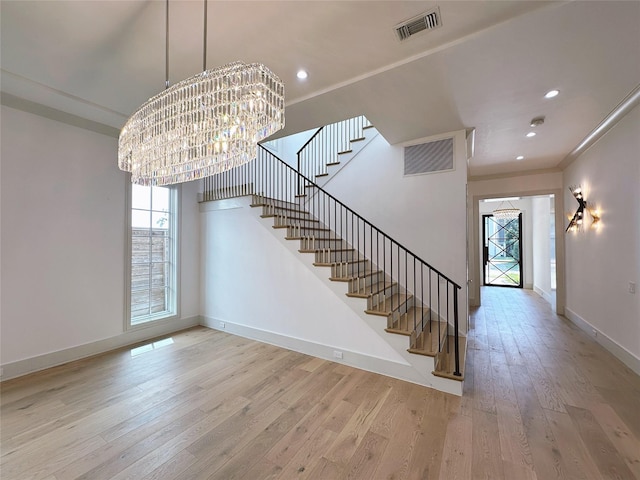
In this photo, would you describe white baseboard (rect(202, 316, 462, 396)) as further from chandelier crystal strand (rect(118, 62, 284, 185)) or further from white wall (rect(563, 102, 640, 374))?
chandelier crystal strand (rect(118, 62, 284, 185))

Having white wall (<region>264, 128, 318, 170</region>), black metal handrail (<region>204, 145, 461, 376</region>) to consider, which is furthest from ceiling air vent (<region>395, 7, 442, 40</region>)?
white wall (<region>264, 128, 318, 170</region>)

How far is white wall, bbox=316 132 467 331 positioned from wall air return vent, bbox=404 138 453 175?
0.24ft

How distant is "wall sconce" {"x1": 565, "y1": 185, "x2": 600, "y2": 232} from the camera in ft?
13.1

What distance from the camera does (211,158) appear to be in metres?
1.91

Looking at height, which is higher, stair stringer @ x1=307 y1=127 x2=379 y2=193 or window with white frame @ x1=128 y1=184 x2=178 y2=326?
stair stringer @ x1=307 y1=127 x2=379 y2=193

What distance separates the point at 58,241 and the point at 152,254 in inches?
46.7

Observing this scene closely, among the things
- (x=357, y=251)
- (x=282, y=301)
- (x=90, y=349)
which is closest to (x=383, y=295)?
(x=357, y=251)

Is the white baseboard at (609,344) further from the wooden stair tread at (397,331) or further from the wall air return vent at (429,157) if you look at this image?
the wall air return vent at (429,157)

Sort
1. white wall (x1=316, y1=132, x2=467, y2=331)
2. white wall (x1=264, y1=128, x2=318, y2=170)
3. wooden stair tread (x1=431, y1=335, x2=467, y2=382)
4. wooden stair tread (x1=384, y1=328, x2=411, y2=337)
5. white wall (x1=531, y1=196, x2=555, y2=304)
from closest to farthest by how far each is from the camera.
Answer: wooden stair tread (x1=431, y1=335, x2=467, y2=382) → wooden stair tread (x1=384, y1=328, x2=411, y2=337) → white wall (x1=316, y1=132, x2=467, y2=331) → white wall (x1=264, y1=128, x2=318, y2=170) → white wall (x1=531, y1=196, x2=555, y2=304)

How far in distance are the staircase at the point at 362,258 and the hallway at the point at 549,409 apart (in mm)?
379

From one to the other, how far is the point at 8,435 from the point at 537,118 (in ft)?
A: 20.7

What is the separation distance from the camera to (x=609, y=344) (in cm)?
356

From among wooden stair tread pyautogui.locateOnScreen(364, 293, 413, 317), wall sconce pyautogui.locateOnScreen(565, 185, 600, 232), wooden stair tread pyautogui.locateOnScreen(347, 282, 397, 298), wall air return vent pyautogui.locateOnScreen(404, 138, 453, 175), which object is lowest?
wooden stair tread pyautogui.locateOnScreen(364, 293, 413, 317)

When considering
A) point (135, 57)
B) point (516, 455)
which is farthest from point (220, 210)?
point (516, 455)
